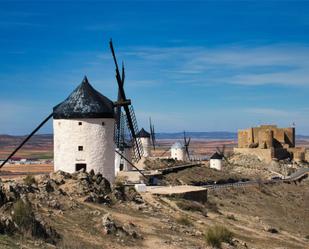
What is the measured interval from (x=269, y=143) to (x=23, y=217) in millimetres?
51178

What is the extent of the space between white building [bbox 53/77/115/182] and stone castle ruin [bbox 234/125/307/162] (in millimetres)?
40788

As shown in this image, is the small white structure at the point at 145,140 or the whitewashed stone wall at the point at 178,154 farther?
the whitewashed stone wall at the point at 178,154

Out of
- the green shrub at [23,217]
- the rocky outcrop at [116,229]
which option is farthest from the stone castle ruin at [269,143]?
the green shrub at [23,217]

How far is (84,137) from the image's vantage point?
19812 mm

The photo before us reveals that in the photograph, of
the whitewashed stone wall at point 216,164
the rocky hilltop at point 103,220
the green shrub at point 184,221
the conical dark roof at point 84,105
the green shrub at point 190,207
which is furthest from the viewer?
the whitewashed stone wall at point 216,164

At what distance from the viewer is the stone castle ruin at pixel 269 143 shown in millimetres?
59375

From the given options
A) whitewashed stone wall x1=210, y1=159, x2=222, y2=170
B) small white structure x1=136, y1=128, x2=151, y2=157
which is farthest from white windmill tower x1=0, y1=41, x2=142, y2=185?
whitewashed stone wall x1=210, y1=159, x2=222, y2=170

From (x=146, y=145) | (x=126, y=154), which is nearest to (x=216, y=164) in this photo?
(x=146, y=145)

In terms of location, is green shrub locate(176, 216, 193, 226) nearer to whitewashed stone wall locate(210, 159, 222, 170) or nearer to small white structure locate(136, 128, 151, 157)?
small white structure locate(136, 128, 151, 157)

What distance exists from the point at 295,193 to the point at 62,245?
33.6 m

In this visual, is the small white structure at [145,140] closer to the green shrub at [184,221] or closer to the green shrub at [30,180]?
the green shrub at [184,221]

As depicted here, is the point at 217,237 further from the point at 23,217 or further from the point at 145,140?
the point at 145,140

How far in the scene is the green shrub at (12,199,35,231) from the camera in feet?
39.6

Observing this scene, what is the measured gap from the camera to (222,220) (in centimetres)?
2188
